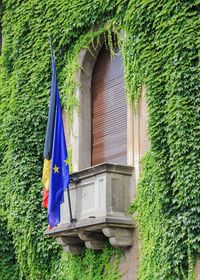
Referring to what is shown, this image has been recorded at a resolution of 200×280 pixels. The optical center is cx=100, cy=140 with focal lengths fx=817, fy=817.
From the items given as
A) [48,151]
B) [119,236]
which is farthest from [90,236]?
[48,151]

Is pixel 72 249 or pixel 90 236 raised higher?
pixel 90 236

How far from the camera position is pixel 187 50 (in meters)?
13.2

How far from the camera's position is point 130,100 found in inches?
569

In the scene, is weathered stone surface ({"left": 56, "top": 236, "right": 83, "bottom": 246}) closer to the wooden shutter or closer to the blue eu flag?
the blue eu flag

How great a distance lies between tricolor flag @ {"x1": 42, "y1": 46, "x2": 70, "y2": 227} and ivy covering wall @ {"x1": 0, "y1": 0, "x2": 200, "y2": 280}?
1186 millimetres

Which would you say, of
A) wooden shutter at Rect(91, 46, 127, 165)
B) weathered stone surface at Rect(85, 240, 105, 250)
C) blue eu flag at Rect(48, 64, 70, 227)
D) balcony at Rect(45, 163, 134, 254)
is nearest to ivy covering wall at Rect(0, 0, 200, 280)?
weathered stone surface at Rect(85, 240, 105, 250)

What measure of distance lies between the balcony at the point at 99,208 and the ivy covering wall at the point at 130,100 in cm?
29

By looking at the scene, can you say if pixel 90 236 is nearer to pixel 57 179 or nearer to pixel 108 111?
pixel 57 179

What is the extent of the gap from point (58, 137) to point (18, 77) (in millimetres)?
3211

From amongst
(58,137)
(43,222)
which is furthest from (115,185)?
(43,222)

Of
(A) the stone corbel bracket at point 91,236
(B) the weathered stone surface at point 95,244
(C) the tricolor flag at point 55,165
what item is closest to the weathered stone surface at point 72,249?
(A) the stone corbel bracket at point 91,236

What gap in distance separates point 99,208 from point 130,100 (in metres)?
2.05

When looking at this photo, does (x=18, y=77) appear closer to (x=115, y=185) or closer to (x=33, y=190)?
(x=33, y=190)

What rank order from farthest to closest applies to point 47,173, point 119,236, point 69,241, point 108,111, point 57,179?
point 108,111 < point 69,241 < point 47,173 < point 57,179 < point 119,236
